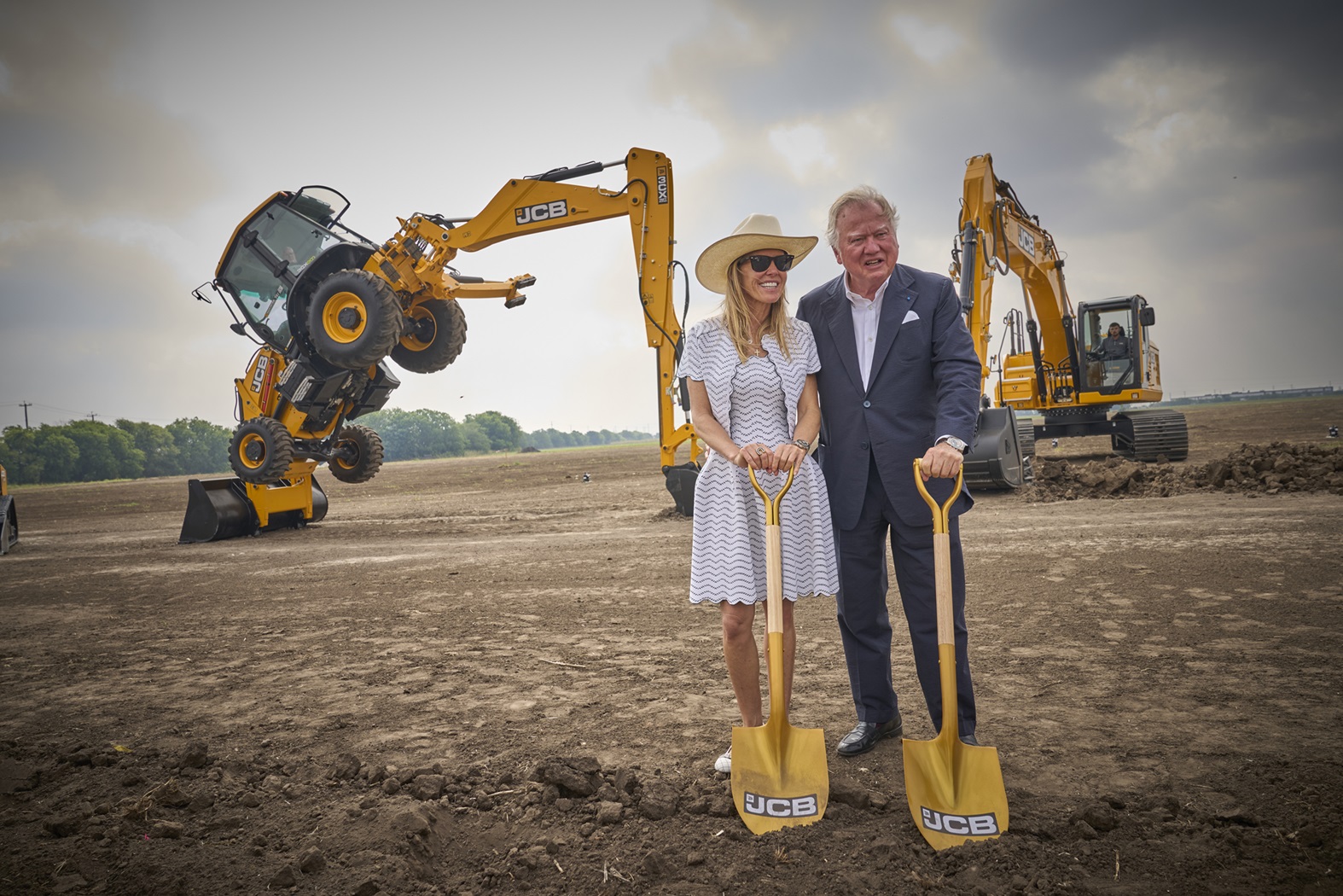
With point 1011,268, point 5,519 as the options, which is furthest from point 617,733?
point 5,519

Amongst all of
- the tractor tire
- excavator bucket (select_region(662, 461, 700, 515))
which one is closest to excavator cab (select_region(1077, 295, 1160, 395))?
excavator bucket (select_region(662, 461, 700, 515))

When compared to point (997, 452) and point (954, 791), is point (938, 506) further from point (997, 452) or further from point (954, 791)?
point (997, 452)

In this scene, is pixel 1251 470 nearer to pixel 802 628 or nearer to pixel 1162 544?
pixel 1162 544

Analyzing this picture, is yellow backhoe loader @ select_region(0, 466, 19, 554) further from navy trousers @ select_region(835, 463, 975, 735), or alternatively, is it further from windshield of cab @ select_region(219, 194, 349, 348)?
navy trousers @ select_region(835, 463, 975, 735)

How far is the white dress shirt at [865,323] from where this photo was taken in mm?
3116

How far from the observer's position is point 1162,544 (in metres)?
7.37

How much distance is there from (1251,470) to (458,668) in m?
11.6

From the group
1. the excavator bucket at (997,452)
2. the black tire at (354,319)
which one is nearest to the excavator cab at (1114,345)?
the excavator bucket at (997,452)

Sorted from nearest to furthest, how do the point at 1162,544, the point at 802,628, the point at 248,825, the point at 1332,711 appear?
1. the point at 248,825
2. the point at 1332,711
3. the point at 802,628
4. the point at 1162,544

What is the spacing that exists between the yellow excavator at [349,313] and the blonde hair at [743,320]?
7012 millimetres

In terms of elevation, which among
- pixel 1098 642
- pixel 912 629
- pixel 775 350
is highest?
pixel 775 350

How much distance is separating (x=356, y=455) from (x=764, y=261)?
1193 cm

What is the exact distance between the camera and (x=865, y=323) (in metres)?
3.16

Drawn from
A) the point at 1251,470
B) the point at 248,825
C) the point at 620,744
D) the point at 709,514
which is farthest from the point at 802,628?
the point at 1251,470
